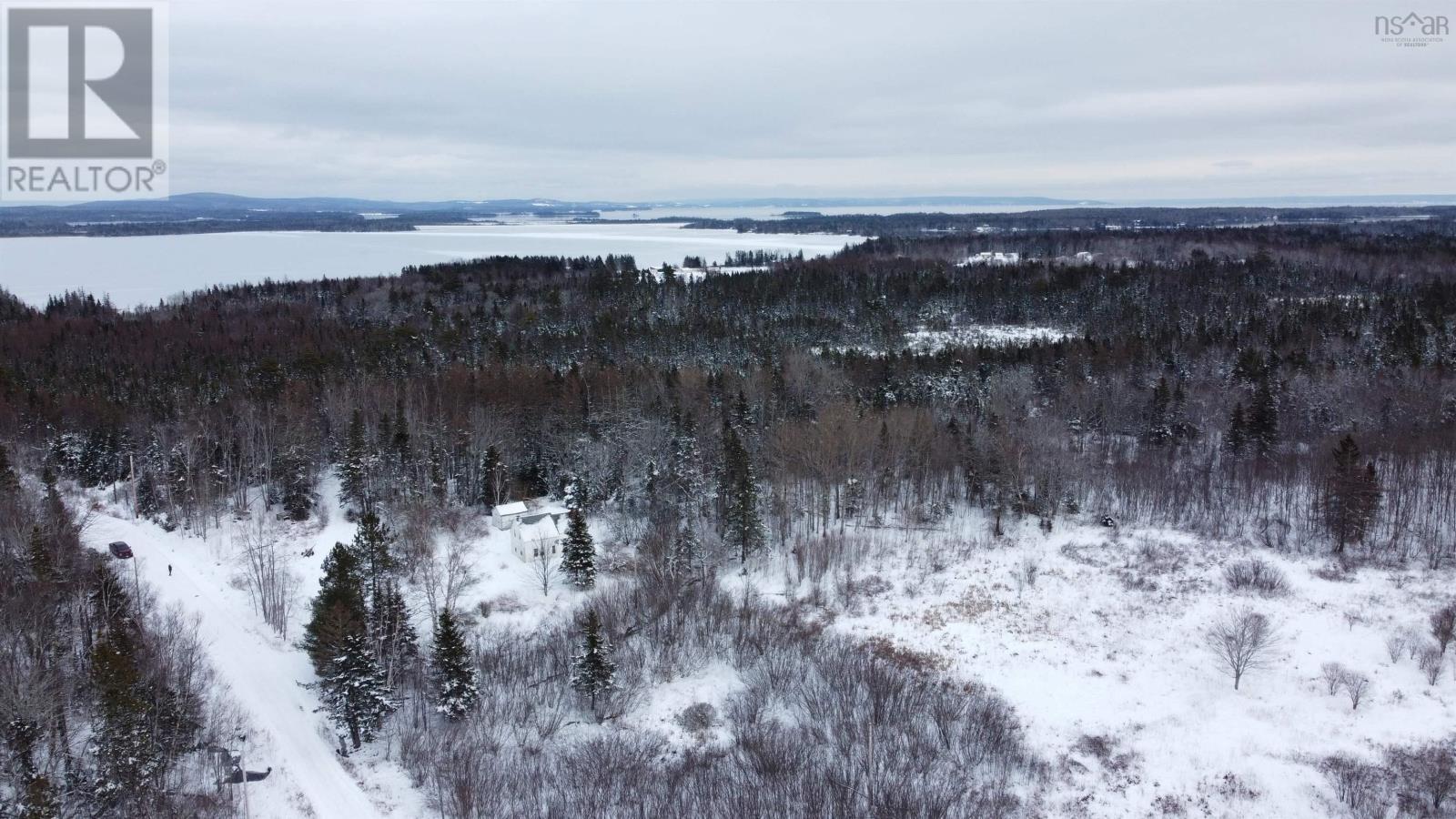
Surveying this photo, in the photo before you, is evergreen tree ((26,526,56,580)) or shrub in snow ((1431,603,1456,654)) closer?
evergreen tree ((26,526,56,580))

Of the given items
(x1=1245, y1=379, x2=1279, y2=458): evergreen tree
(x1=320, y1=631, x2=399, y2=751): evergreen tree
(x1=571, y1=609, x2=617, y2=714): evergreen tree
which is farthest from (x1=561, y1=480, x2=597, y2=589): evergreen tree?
(x1=1245, y1=379, x2=1279, y2=458): evergreen tree

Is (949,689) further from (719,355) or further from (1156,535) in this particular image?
(719,355)

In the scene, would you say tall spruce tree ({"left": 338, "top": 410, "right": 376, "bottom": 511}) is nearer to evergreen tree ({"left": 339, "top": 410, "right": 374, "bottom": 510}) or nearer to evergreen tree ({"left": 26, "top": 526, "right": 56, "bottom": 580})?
evergreen tree ({"left": 339, "top": 410, "right": 374, "bottom": 510})

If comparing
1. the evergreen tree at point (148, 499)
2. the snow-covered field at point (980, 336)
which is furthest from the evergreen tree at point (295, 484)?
the snow-covered field at point (980, 336)

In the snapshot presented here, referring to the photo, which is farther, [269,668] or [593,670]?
[269,668]

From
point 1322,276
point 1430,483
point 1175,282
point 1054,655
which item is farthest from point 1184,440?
point 1322,276

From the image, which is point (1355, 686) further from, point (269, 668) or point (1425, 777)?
point (269, 668)

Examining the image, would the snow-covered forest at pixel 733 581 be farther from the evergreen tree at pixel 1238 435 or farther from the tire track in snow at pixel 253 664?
the evergreen tree at pixel 1238 435

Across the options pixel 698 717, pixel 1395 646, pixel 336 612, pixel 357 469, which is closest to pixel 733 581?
pixel 698 717
